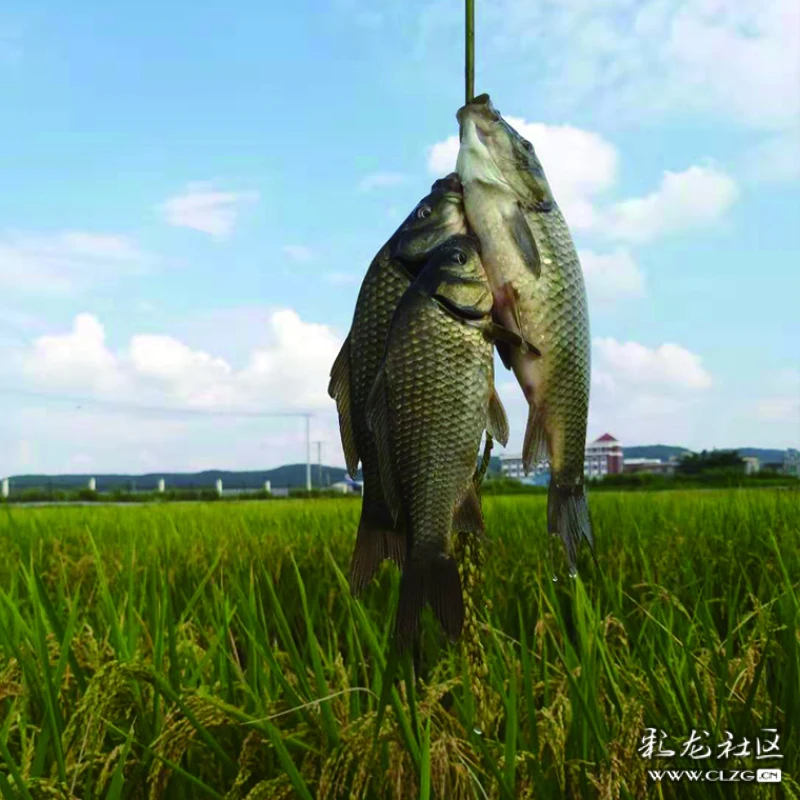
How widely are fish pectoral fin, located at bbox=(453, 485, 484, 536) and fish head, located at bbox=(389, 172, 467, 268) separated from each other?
26 cm

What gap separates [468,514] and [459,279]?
0.81 feet

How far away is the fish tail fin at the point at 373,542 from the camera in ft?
3.18

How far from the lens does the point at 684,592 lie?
406 centimetres

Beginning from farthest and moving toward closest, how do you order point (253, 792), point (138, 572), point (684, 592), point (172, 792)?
1. point (138, 572)
2. point (684, 592)
3. point (172, 792)
4. point (253, 792)

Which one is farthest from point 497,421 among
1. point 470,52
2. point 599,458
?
point 599,458

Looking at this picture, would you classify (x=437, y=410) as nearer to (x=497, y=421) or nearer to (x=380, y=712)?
(x=497, y=421)

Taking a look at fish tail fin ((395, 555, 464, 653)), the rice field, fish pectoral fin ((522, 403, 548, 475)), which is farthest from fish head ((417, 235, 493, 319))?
the rice field

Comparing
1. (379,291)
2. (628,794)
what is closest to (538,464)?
(379,291)

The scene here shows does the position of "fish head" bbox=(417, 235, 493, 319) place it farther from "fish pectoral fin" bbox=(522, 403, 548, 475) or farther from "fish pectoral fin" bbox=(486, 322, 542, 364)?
"fish pectoral fin" bbox=(522, 403, 548, 475)

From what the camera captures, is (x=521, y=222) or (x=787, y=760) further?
(x=787, y=760)

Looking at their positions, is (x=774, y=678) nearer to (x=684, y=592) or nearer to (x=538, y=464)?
(x=684, y=592)

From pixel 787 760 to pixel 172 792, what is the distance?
132cm

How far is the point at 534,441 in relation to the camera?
1.06 metres

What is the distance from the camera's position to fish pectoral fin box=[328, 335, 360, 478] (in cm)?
105
